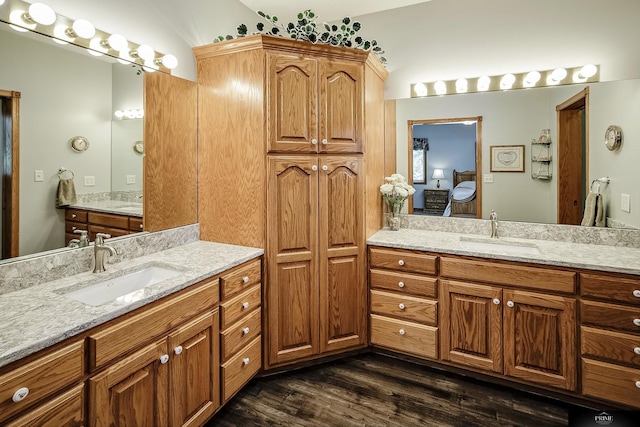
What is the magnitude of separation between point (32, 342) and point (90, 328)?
0.58 feet

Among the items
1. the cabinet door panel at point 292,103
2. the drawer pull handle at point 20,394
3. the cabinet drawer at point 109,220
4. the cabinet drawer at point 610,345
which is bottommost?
the cabinet drawer at point 610,345

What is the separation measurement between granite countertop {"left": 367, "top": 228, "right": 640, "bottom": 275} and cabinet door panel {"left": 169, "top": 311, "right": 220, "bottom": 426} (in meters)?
1.25

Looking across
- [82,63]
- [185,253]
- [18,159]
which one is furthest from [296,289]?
[82,63]

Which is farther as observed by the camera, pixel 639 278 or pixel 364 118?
pixel 364 118

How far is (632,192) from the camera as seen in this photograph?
2.19 metres

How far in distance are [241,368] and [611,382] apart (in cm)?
202

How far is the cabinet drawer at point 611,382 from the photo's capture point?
69.8 inches

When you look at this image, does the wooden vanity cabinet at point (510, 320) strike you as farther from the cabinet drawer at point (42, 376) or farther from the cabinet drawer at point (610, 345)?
the cabinet drawer at point (42, 376)

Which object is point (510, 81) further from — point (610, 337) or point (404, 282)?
point (610, 337)

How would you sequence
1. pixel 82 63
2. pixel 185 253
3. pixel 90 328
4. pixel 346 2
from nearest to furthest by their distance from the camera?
pixel 90 328 < pixel 82 63 < pixel 185 253 < pixel 346 2

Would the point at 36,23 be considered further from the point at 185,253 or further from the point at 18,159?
the point at 185,253

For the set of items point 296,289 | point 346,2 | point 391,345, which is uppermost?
point 346,2

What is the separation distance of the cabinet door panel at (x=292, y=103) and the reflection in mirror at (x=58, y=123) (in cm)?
81

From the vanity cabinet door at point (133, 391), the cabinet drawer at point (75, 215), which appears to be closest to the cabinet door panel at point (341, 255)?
the vanity cabinet door at point (133, 391)
